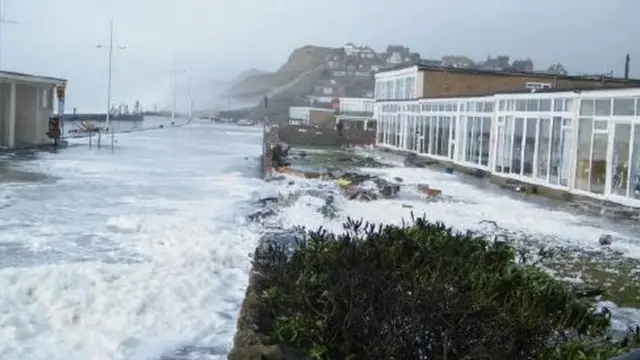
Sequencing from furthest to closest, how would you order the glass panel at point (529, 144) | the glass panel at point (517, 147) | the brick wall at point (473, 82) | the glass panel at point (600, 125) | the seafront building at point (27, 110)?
1. the brick wall at point (473, 82)
2. the seafront building at point (27, 110)
3. the glass panel at point (517, 147)
4. the glass panel at point (529, 144)
5. the glass panel at point (600, 125)

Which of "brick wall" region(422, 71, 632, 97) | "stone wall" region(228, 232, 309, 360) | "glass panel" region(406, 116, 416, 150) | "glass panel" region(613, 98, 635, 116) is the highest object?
"brick wall" region(422, 71, 632, 97)

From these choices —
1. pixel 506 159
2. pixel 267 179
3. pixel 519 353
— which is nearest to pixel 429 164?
pixel 506 159

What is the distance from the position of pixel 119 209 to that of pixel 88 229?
2.74 m

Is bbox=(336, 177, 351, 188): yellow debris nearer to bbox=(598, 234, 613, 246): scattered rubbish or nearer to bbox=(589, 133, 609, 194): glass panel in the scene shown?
bbox=(589, 133, 609, 194): glass panel

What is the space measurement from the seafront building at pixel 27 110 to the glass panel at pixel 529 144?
69.8 ft

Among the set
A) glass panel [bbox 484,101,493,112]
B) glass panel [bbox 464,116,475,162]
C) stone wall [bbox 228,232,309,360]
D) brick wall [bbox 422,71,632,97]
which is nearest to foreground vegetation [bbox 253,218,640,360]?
stone wall [bbox 228,232,309,360]

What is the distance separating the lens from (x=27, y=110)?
36750 millimetres

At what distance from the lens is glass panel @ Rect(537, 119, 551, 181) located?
24.9 m

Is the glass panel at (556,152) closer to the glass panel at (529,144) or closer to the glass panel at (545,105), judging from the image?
the glass panel at (545,105)

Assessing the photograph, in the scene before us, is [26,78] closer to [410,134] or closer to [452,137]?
[452,137]

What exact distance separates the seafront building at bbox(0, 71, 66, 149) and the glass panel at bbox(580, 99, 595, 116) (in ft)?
75.9

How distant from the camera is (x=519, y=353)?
16.8ft

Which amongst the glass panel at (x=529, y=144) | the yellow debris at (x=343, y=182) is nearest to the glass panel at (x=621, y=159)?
the glass panel at (x=529, y=144)

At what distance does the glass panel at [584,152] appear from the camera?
71.9ft
